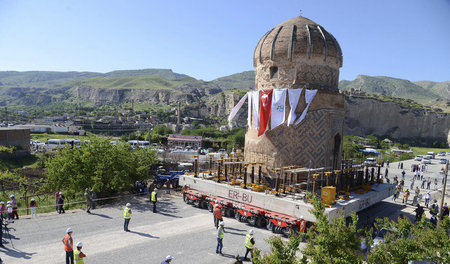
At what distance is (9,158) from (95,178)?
118ft

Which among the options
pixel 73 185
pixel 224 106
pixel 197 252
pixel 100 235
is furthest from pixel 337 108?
pixel 224 106

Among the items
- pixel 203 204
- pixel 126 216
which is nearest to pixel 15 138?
pixel 203 204

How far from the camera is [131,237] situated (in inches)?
497

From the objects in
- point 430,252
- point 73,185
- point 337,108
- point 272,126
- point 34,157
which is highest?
point 337,108

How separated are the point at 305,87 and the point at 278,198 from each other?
6447 millimetres

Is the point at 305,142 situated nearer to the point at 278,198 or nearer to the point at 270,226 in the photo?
the point at 278,198

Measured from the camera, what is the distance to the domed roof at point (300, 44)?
54.7ft

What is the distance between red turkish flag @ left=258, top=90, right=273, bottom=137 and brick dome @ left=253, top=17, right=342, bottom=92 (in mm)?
807

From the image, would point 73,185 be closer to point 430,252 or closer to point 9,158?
point 430,252

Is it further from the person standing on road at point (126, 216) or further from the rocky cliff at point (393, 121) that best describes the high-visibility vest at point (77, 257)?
the rocky cliff at point (393, 121)

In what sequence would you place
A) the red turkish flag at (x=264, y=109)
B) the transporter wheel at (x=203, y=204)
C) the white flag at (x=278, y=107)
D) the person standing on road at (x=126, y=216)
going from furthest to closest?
1. the transporter wheel at (x=203, y=204)
2. the red turkish flag at (x=264, y=109)
3. the white flag at (x=278, y=107)
4. the person standing on road at (x=126, y=216)

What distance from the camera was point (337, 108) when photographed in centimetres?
1736

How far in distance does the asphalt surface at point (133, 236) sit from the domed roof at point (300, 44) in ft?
31.2

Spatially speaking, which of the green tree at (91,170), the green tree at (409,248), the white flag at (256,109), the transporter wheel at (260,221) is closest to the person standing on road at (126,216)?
the green tree at (91,170)
